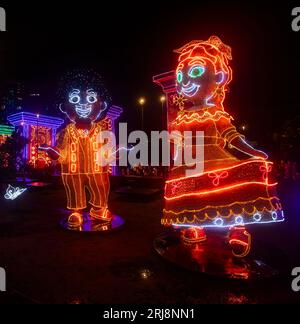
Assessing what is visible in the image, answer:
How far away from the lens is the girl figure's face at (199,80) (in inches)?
189

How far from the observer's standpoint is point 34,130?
1883 cm

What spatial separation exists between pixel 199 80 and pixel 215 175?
5.29 feet

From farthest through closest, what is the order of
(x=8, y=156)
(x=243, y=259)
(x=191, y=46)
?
(x=8, y=156) → (x=191, y=46) → (x=243, y=259)

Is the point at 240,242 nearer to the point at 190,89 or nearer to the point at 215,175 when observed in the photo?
the point at 215,175

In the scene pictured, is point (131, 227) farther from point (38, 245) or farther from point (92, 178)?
point (38, 245)

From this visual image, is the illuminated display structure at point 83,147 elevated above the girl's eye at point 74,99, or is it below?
below

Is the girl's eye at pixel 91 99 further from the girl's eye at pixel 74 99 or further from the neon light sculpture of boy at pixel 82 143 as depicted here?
the girl's eye at pixel 74 99

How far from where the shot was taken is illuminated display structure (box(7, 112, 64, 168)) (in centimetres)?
1808

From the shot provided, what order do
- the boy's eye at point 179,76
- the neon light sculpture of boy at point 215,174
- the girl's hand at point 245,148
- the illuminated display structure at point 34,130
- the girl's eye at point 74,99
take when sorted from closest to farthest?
the neon light sculpture of boy at point 215,174 < the girl's hand at point 245,148 < the boy's eye at point 179,76 < the girl's eye at point 74,99 < the illuminated display structure at point 34,130

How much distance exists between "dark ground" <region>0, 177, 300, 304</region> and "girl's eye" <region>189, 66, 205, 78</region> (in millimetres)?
3114

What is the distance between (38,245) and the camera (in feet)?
18.3

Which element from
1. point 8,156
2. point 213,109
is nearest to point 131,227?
point 213,109

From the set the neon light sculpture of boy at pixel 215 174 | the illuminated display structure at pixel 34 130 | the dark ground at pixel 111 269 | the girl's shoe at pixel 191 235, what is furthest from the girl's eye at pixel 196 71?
the illuminated display structure at pixel 34 130
